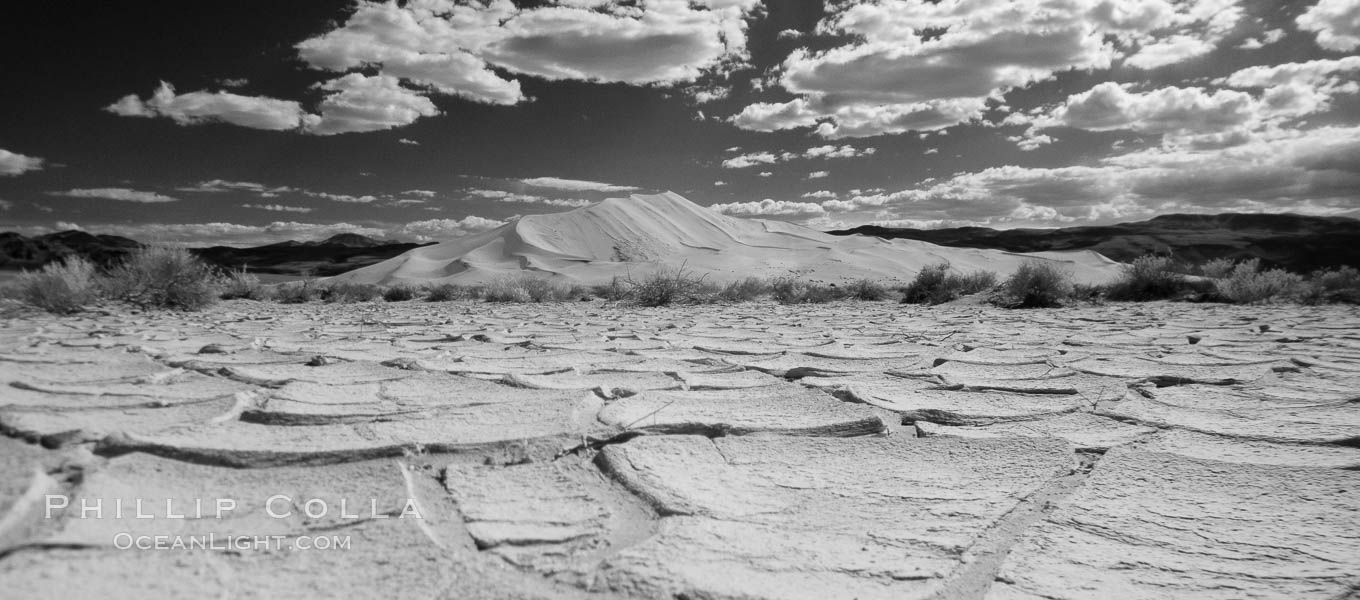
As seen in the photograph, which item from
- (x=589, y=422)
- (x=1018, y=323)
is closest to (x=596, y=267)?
(x=1018, y=323)

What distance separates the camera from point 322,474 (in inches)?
50.3

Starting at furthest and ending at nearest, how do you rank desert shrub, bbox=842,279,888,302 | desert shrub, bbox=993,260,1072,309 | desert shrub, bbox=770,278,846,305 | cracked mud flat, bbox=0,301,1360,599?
desert shrub, bbox=842,279,888,302 → desert shrub, bbox=770,278,846,305 → desert shrub, bbox=993,260,1072,309 → cracked mud flat, bbox=0,301,1360,599

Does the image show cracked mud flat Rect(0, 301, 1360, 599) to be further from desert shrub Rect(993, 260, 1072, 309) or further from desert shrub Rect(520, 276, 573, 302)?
desert shrub Rect(520, 276, 573, 302)

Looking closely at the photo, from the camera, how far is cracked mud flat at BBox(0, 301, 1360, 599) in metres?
0.94

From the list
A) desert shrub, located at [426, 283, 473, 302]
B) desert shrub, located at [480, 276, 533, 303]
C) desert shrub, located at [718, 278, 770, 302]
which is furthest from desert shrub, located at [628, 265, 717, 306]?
desert shrub, located at [426, 283, 473, 302]

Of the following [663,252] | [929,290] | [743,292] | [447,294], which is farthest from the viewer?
[663,252]

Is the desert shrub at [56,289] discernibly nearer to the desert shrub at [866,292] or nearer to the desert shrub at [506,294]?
the desert shrub at [506,294]

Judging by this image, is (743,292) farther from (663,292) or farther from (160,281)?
(160,281)

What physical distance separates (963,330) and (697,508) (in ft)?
13.0

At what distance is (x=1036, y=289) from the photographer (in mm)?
7691

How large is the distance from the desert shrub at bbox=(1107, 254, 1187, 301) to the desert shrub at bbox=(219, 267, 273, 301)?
1077 centimetres

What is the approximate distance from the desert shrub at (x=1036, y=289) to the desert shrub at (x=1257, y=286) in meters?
1.71

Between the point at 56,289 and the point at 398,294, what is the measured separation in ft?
16.3

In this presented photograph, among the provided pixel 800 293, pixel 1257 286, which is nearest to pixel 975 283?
pixel 800 293
